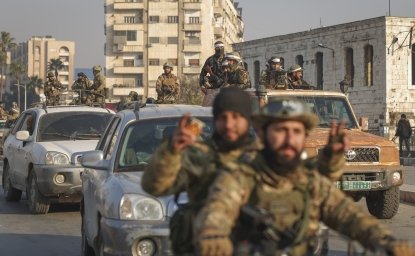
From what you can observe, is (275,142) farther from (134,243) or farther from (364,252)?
(134,243)

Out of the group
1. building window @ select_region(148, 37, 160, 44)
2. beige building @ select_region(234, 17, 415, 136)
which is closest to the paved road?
beige building @ select_region(234, 17, 415, 136)

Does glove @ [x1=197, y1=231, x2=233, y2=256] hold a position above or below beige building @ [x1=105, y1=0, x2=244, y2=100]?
below

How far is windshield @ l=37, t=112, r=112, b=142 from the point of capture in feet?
46.7

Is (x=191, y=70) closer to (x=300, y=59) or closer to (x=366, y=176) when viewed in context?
(x=300, y=59)

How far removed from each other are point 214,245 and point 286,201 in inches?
21.8

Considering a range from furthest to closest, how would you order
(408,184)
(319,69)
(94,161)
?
(319,69), (408,184), (94,161)

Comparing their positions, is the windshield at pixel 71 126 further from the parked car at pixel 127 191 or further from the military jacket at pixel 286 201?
the military jacket at pixel 286 201

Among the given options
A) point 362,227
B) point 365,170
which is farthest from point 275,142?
point 365,170

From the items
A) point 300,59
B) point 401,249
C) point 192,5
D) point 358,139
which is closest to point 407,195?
point 358,139

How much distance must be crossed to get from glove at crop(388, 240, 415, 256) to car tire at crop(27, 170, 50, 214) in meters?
10.0

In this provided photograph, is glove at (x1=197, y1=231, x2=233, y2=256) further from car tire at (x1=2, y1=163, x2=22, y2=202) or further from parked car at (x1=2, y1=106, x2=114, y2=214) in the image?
car tire at (x1=2, y1=163, x2=22, y2=202)

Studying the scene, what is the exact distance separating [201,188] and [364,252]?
3.11 feet

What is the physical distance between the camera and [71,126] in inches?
568

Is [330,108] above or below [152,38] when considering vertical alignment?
below
